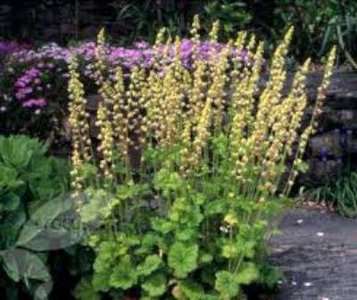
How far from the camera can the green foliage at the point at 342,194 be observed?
5.59 m

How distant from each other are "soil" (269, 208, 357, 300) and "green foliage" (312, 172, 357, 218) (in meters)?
0.10

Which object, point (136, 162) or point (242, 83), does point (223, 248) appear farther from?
point (136, 162)

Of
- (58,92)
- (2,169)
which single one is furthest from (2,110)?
(2,169)

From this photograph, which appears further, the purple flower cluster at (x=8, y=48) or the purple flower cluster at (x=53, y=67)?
the purple flower cluster at (x=8, y=48)

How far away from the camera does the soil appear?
4035mm

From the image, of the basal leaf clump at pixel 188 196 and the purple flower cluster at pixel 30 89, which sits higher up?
the basal leaf clump at pixel 188 196

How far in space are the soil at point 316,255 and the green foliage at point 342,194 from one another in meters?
0.10

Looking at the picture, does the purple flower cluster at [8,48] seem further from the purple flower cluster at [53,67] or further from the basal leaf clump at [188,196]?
the basal leaf clump at [188,196]

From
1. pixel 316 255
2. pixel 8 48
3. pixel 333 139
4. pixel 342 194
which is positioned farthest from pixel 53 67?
pixel 316 255

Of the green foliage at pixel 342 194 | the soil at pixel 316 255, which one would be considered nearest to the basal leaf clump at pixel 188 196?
the soil at pixel 316 255

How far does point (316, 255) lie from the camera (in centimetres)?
451

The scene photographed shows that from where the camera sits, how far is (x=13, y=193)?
3863 millimetres

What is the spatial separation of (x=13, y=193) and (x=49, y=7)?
492 centimetres

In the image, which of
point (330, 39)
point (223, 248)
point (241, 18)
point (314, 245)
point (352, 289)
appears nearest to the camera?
point (223, 248)
